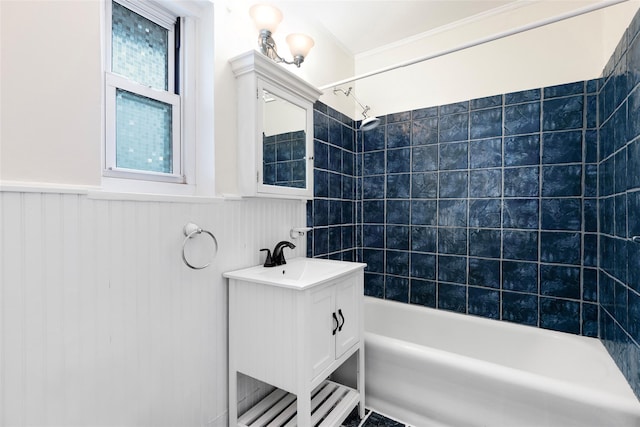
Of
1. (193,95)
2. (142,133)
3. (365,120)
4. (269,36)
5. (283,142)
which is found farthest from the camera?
(365,120)

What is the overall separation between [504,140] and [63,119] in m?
Result: 2.29

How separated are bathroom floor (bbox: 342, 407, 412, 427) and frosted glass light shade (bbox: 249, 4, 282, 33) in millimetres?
2126

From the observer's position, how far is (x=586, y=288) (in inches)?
71.3

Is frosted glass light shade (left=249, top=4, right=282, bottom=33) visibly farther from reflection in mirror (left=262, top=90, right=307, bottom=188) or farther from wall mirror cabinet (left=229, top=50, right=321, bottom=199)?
reflection in mirror (left=262, top=90, right=307, bottom=188)

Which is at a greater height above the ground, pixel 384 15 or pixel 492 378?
pixel 384 15

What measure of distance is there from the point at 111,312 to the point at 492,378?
63.6 inches

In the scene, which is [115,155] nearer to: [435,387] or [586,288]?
[435,387]

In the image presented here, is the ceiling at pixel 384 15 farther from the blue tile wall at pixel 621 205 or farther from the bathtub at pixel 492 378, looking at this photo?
the bathtub at pixel 492 378

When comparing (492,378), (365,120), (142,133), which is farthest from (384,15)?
(492,378)

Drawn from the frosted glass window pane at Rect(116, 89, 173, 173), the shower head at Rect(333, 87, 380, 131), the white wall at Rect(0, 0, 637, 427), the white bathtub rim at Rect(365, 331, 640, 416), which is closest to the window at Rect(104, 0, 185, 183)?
the frosted glass window pane at Rect(116, 89, 173, 173)

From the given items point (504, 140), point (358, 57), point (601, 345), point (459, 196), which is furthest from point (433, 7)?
point (601, 345)

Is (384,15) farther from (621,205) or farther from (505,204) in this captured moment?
(621,205)

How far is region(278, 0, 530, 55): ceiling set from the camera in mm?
1979

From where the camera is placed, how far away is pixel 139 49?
1341 millimetres
